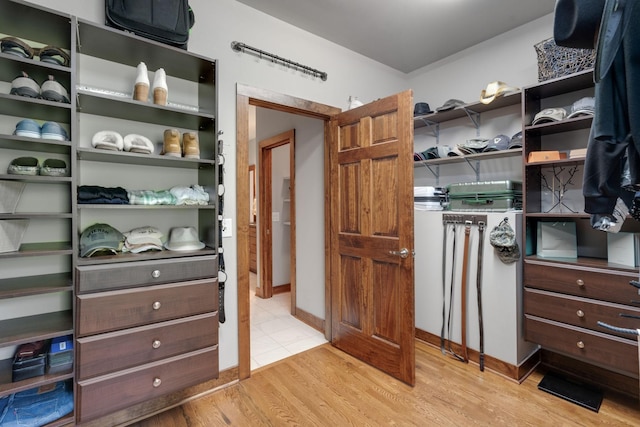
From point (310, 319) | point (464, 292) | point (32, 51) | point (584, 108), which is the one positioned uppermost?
point (32, 51)

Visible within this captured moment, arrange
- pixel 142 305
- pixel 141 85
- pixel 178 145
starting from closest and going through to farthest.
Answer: pixel 142 305 → pixel 141 85 → pixel 178 145

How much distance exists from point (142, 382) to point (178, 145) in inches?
49.7

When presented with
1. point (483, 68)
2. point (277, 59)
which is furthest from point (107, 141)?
Result: point (483, 68)

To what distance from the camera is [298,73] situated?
2484 millimetres

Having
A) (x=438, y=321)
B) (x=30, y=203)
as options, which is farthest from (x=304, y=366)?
(x=30, y=203)

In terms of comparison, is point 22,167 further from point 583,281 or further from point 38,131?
point 583,281

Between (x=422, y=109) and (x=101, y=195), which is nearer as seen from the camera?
(x=101, y=195)

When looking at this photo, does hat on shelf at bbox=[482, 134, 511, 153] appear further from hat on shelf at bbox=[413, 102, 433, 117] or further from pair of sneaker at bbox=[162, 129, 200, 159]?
pair of sneaker at bbox=[162, 129, 200, 159]

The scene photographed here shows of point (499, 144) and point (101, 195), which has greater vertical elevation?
point (499, 144)

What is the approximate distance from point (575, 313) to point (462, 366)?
0.88 meters

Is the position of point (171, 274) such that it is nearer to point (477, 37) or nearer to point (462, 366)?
point (462, 366)

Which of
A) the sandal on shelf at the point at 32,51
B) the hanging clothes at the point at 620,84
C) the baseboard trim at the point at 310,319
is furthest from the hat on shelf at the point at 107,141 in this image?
the baseboard trim at the point at 310,319

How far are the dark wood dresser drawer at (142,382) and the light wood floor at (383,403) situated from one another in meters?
0.37

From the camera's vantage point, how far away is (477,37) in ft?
8.89
